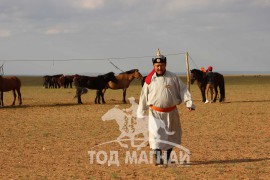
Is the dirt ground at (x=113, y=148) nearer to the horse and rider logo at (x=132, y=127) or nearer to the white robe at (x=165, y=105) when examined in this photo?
the horse and rider logo at (x=132, y=127)

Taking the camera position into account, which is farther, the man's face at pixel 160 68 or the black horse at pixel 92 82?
the black horse at pixel 92 82

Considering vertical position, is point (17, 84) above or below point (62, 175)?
above

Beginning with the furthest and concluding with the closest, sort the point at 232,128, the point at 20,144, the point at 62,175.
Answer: the point at 232,128
the point at 20,144
the point at 62,175

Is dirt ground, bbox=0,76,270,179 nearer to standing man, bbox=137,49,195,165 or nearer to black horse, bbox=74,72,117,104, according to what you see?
standing man, bbox=137,49,195,165

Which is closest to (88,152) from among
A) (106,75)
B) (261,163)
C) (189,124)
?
(261,163)

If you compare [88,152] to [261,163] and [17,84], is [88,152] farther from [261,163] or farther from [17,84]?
[17,84]

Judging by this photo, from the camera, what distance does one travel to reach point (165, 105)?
21.9 ft

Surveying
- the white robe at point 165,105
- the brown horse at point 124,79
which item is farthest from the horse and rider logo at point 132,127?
the brown horse at point 124,79

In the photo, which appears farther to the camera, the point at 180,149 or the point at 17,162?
the point at 180,149

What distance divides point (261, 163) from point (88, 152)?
3429 mm

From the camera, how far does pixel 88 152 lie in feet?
27.3

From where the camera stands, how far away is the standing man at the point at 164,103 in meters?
6.70

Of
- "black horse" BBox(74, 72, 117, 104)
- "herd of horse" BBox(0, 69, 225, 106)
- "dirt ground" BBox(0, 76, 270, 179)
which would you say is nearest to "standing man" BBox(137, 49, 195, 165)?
"dirt ground" BBox(0, 76, 270, 179)

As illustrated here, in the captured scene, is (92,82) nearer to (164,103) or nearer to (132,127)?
(132,127)
